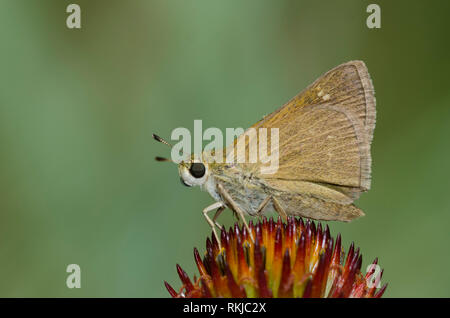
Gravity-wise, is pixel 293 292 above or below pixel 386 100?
below

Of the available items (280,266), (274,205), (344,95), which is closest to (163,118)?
(274,205)

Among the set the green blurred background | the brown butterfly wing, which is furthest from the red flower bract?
the green blurred background

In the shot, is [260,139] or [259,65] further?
[259,65]

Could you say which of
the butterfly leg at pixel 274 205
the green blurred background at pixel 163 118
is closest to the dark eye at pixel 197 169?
the butterfly leg at pixel 274 205

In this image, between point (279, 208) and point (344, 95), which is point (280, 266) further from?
point (344, 95)

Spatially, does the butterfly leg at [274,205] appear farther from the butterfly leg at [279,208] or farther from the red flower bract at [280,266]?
the red flower bract at [280,266]
